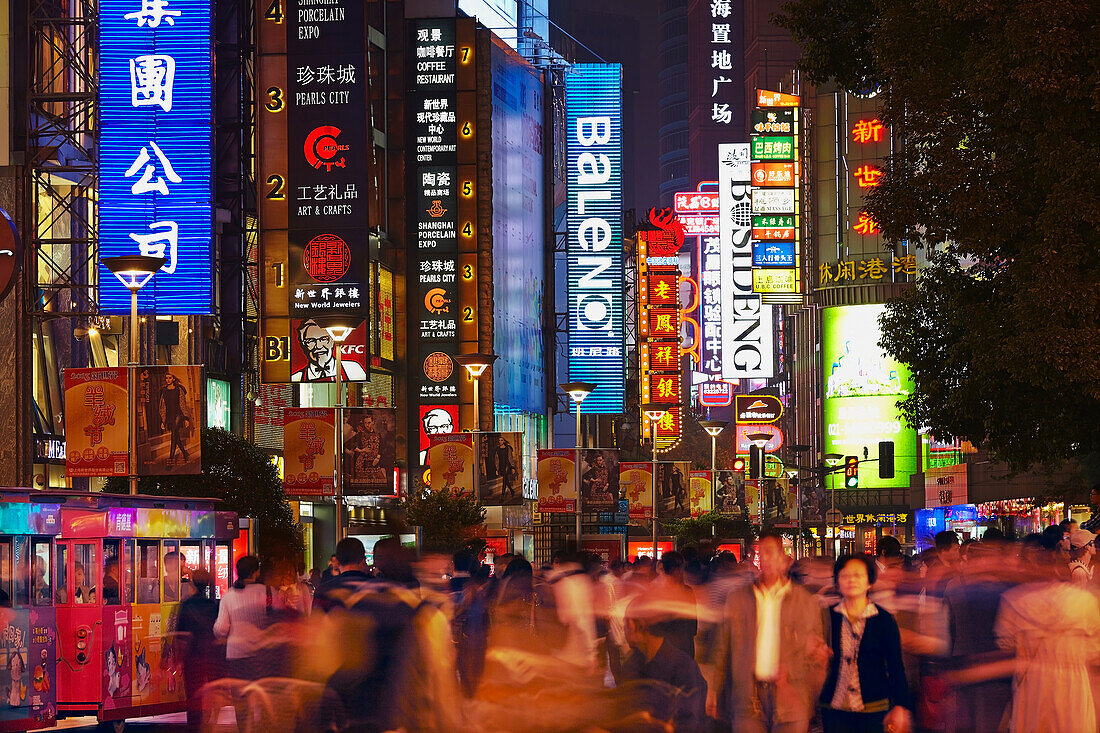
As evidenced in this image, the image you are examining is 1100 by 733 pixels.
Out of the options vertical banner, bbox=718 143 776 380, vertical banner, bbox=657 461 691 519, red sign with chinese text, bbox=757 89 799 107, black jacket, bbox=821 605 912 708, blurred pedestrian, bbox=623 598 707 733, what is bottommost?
vertical banner, bbox=657 461 691 519

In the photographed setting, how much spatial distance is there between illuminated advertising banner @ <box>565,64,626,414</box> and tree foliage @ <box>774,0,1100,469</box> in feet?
181

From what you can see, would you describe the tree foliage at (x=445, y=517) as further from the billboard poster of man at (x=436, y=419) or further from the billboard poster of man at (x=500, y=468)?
the billboard poster of man at (x=436, y=419)

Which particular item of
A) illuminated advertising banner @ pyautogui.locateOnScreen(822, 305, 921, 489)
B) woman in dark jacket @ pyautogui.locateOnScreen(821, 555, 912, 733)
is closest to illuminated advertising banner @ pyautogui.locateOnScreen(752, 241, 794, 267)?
illuminated advertising banner @ pyautogui.locateOnScreen(822, 305, 921, 489)

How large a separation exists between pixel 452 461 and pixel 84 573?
1883 cm

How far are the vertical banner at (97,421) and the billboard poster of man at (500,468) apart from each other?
14141mm

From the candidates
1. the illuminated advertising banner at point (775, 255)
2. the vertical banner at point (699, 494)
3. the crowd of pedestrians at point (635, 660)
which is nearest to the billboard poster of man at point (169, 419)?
the crowd of pedestrians at point (635, 660)

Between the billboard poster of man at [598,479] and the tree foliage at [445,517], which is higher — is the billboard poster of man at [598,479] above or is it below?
above

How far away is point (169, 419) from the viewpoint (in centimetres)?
2434

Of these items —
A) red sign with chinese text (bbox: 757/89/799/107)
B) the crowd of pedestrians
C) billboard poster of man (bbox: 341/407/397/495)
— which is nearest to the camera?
the crowd of pedestrians

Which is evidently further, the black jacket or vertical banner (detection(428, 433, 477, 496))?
vertical banner (detection(428, 433, 477, 496))

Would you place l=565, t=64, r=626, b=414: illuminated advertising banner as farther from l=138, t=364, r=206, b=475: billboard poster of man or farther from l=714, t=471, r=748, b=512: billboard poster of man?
l=138, t=364, r=206, b=475: billboard poster of man

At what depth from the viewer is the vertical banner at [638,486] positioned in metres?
47.1

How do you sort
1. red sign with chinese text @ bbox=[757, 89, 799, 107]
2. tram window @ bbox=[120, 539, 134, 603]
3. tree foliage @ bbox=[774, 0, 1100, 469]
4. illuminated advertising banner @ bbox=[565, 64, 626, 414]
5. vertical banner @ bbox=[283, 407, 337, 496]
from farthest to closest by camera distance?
red sign with chinese text @ bbox=[757, 89, 799, 107] → illuminated advertising banner @ bbox=[565, 64, 626, 414] → vertical banner @ bbox=[283, 407, 337, 496] → tram window @ bbox=[120, 539, 134, 603] → tree foliage @ bbox=[774, 0, 1100, 469]

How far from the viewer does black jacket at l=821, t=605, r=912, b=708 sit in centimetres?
907
